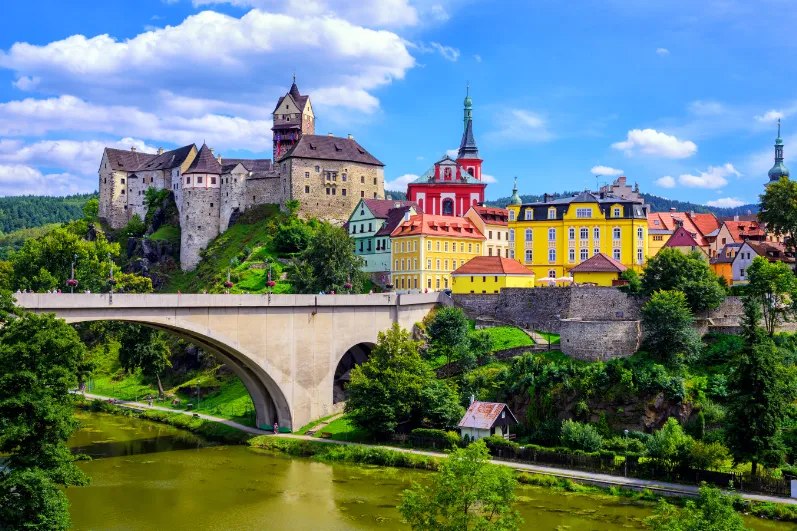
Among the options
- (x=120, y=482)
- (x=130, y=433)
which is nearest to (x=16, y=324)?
(x=120, y=482)

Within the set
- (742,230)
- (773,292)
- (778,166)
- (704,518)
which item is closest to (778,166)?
(778,166)

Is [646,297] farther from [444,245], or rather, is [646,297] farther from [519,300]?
[444,245]

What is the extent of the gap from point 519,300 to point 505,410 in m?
18.1

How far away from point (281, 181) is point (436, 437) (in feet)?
211

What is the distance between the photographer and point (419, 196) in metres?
100

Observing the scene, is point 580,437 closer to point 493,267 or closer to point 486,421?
point 486,421

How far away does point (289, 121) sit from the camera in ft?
394

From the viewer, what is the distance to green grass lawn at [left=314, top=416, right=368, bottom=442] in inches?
2231

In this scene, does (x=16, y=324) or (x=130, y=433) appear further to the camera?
(x=130, y=433)

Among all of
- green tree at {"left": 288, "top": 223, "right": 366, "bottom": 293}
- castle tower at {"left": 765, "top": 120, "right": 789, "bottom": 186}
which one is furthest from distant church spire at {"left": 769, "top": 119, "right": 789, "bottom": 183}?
green tree at {"left": 288, "top": 223, "right": 366, "bottom": 293}

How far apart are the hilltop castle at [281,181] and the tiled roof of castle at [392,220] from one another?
1634 cm

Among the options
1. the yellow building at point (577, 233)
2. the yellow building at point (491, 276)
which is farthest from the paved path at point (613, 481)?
the yellow building at point (577, 233)

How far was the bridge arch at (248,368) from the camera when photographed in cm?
5344

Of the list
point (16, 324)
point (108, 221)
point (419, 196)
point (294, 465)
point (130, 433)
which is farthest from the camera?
point (108, 221)
